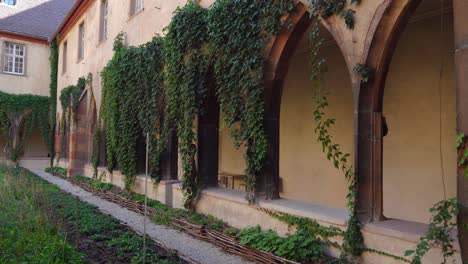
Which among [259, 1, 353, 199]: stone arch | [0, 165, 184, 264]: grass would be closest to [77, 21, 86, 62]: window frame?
[0, 165, 184, 264]: grass

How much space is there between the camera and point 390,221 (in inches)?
173

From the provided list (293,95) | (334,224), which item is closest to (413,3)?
(334,224)

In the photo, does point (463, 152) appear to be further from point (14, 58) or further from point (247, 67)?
point (14, 58)

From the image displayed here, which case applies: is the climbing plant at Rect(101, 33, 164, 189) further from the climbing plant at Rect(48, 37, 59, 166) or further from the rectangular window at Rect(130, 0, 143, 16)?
the climbing plant at Rect(48, 37, 59, 166)

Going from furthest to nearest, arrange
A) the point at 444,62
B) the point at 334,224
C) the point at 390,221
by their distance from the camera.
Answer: the point at 444,62, the point at 334,224, the point at 390,221

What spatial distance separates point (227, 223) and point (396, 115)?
337 cm

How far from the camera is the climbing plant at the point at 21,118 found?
70.5 feet

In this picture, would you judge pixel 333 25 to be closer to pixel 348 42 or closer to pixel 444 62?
pixel 348 42

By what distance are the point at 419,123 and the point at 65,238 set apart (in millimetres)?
5470

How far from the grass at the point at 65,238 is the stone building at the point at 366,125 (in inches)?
61.2

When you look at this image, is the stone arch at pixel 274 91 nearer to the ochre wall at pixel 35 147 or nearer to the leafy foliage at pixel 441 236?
the leafy foliage at pixel 441 236

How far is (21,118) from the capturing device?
21984 mm

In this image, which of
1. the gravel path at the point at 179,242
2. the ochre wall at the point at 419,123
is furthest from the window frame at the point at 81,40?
the ochre wall at the point at 419,123

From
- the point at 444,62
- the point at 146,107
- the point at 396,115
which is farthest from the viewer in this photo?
the point at 146,107
